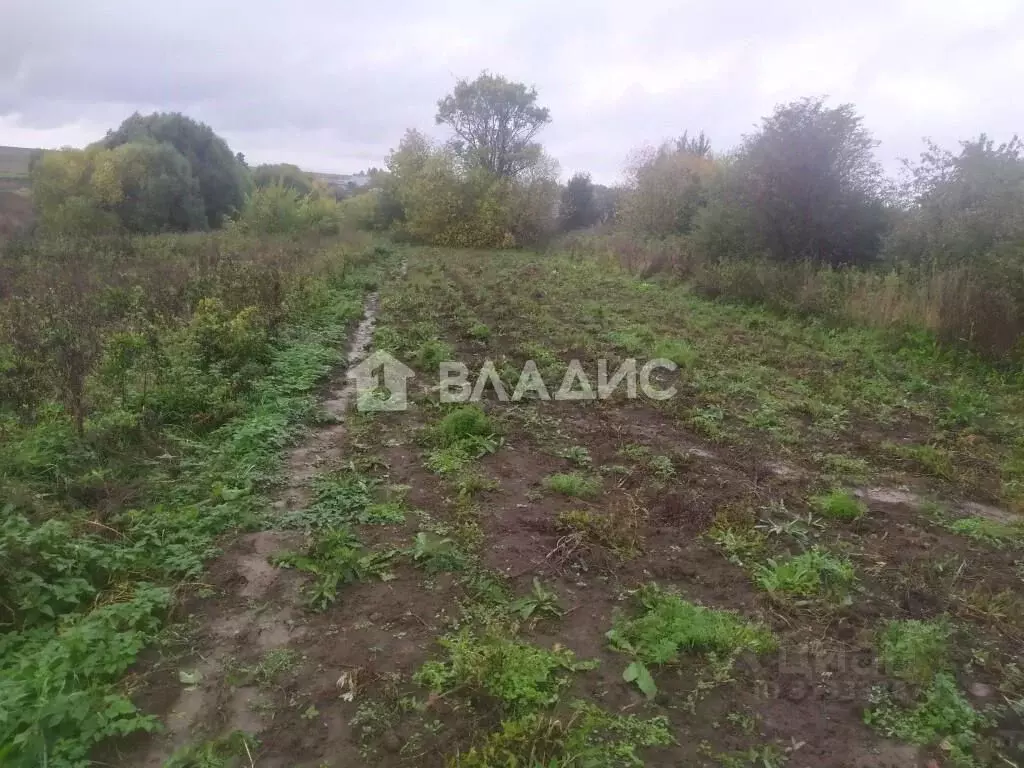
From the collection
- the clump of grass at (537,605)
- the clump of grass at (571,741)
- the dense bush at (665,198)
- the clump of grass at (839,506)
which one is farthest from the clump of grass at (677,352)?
the dense bush at (665,198)

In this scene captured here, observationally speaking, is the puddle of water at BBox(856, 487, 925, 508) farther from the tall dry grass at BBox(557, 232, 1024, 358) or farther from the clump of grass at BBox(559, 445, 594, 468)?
the tall dry grass at BBox(557, 232, 1024, 358)

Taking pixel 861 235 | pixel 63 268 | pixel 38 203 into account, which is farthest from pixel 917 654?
pixel 38 203

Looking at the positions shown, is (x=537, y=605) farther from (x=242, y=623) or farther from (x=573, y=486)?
(x=242, y=623)

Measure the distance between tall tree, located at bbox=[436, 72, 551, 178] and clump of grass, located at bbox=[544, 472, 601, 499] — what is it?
27.4 m

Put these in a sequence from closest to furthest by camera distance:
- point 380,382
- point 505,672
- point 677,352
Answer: point 505,672 → point 380,382 → point 677,352

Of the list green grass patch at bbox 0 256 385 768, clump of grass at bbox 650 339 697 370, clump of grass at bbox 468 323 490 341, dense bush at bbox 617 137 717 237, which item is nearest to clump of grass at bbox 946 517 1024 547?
clump of grass at bbox 650 339 697 370

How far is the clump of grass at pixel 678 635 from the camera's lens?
3043 mm

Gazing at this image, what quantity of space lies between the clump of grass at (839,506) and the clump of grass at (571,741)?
2.42 m

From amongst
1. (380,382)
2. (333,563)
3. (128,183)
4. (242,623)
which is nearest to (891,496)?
(333,563)

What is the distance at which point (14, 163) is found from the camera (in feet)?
157

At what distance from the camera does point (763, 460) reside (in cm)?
529

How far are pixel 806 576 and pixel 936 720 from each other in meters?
1.02

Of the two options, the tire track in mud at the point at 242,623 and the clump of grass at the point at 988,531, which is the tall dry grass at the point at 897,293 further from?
the tire track in mud at the point at 242,623

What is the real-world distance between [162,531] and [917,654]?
420cm
